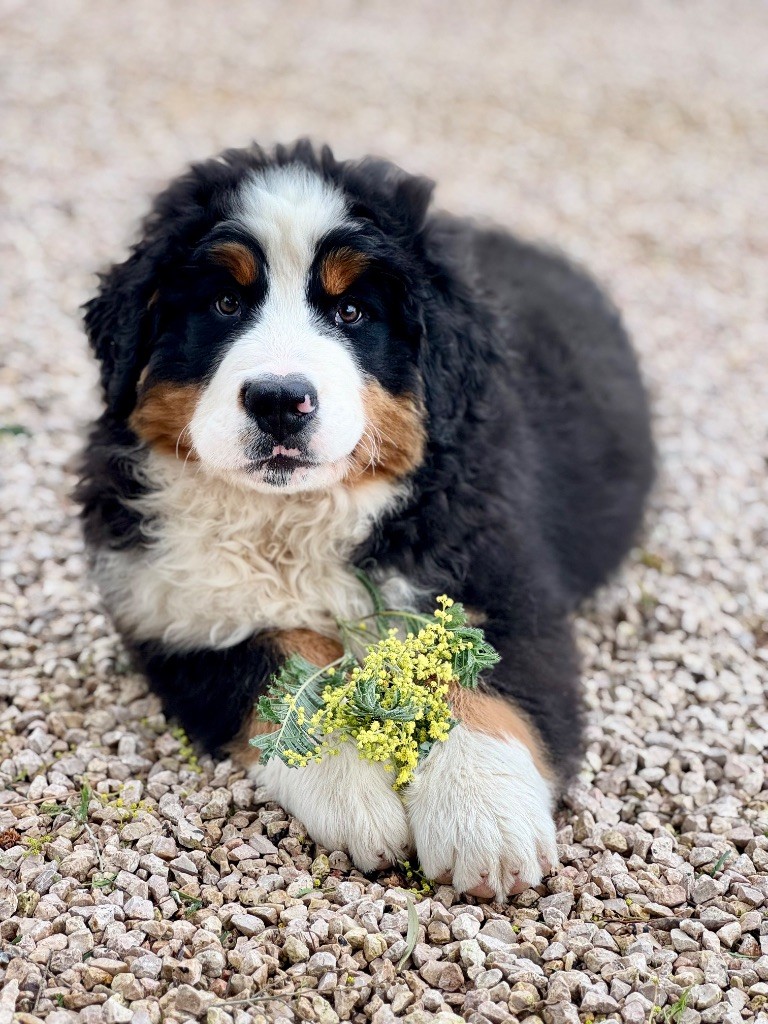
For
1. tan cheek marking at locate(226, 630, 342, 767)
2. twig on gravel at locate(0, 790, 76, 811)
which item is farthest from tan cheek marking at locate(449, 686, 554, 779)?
twig on gravel at locate(0, 790, 76, 811)

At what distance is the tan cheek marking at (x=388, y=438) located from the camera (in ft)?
10.0

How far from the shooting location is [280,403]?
9.11 feet

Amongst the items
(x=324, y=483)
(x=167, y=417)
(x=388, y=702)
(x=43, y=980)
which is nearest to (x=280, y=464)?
(x=324, y=483)

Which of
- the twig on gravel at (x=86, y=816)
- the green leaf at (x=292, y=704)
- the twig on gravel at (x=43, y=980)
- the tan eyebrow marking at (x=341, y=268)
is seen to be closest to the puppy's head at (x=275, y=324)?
the tan eyebrow marking at (x=341, y=268)

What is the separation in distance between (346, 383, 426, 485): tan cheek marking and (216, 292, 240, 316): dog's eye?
1.45 ft

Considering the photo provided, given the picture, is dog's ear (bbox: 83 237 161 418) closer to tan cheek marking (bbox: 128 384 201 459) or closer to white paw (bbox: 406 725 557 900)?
tan cheek marking (bbox: 128 384 201 459)

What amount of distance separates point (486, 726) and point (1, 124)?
6.84 metres

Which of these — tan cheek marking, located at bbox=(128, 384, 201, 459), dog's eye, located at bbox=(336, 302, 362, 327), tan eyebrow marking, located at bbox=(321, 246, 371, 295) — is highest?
tan eyebrow marking, located at bbox=(321, 246, 371, 295)

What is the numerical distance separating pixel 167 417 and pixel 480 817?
1.44 meters

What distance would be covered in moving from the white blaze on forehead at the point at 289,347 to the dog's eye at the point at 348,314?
0.04 metres

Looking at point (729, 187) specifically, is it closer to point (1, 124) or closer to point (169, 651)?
point (1, 124)

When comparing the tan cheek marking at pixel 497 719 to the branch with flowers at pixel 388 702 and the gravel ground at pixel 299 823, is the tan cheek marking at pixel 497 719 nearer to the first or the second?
the branch with flowers at pixel 388 702

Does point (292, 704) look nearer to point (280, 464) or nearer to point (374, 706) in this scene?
point (374, 706)

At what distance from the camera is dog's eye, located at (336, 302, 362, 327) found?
3.10 meters
